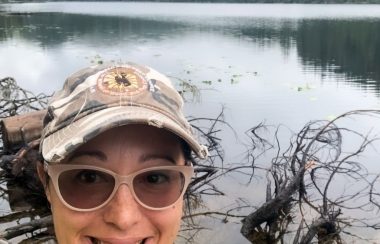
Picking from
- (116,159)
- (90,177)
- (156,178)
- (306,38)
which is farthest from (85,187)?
(306,38)

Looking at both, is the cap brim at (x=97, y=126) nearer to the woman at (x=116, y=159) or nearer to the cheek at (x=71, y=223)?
the woman at (x=116, y=159)

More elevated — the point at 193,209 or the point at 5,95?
the point at 5,95

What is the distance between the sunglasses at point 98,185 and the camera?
64.0 inches

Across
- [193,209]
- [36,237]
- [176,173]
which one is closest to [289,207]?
[193,209]

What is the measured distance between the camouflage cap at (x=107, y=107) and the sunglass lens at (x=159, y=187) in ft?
0.41

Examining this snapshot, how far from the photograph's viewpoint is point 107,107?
163cm

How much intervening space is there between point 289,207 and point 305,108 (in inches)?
419

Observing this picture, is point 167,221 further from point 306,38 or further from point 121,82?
point 306,38

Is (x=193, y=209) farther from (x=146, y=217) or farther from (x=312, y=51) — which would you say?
(x=312, y=51)

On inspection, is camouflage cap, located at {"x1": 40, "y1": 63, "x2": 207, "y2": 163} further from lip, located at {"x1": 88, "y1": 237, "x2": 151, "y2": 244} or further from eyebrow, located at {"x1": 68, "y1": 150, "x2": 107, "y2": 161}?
lip, located at {"x1": 88, "y1": 237, "x2": 151, "y2": 244}

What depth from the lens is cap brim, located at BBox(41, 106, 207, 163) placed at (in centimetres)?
157

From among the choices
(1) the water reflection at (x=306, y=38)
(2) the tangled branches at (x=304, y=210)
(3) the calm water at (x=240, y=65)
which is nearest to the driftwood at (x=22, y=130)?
(3) the calm water at (x=240, y=65)

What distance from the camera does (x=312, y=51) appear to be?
3666cm

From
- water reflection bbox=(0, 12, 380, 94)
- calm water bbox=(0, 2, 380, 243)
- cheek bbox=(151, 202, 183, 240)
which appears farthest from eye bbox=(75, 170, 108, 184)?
water reflection bbox=(0, 12, 380, 94)
